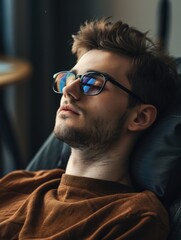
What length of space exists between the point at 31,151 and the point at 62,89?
1.50m

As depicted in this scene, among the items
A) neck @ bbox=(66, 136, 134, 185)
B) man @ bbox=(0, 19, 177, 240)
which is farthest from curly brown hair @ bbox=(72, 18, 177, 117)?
neck @ bbox=(66, 136, 134, 185)

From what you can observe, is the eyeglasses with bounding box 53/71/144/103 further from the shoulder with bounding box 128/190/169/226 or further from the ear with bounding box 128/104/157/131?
the shoulder with bounding box 128/190/169/226

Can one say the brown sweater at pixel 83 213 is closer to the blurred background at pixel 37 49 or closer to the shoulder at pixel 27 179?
the shoulder at pixel 27 179

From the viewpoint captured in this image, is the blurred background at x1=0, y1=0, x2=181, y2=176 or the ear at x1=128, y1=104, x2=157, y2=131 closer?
the ear at x1=128, y1=104, x2=157, y2=131

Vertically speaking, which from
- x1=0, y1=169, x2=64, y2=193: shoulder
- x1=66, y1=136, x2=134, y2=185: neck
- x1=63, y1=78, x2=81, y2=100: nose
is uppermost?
x1=63, y1=78, x2=81, y2=100: nose

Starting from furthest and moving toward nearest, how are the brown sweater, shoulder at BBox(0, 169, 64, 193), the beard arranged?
shoulder at BBox(0, 169, 64, 193), the beard, the brown sweater

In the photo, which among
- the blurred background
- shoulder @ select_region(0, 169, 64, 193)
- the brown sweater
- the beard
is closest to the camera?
the brown sweater

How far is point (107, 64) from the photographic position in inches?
53.7

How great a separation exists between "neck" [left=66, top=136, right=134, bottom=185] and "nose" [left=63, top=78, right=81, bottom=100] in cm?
15

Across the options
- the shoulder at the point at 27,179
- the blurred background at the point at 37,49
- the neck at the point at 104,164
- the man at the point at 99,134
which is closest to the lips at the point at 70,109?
the man at the point at 99,134

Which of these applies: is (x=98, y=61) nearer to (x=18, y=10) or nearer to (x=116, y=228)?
(x=116, y=228)

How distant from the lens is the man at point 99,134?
1.22m

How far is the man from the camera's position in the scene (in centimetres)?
122

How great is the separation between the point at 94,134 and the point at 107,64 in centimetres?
20
